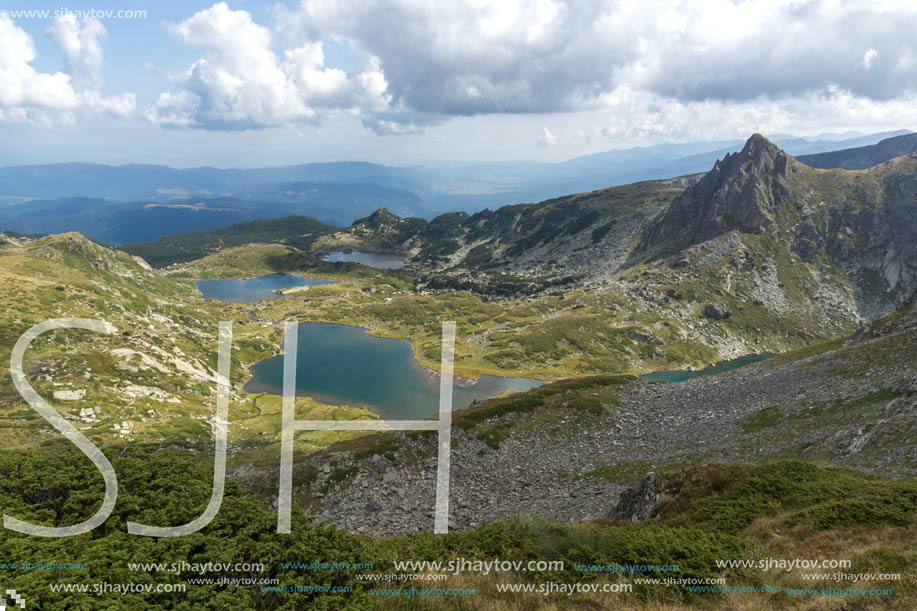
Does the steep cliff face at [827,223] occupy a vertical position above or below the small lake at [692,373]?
above

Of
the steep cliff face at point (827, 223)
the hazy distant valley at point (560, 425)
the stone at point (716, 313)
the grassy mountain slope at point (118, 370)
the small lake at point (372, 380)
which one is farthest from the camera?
the steep cliff face at point (827, 223)

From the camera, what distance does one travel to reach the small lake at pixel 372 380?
92250 mm

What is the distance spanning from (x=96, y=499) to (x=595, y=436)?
43.8 metres

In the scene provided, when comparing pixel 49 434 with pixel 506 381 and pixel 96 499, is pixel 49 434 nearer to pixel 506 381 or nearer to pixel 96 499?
pixel 96 499

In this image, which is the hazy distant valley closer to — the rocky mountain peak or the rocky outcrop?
the rocky outcrop

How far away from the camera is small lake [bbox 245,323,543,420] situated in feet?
303

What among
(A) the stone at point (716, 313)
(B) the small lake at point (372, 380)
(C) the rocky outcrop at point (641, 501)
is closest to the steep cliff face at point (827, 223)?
(A) the stone at point (716, 313)

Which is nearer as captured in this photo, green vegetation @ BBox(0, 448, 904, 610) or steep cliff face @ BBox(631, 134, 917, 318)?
green vegetation @ BBox(0, 448, 904, 610)

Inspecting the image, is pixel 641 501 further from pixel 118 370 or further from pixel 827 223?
pixel 827 223

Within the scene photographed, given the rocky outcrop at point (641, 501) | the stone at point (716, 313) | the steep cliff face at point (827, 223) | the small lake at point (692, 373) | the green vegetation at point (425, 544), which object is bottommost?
the small lake at point (692, 373)

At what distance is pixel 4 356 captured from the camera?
56.3 meters

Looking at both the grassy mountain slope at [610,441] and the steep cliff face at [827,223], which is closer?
the grassy mountain slope at [610,441]

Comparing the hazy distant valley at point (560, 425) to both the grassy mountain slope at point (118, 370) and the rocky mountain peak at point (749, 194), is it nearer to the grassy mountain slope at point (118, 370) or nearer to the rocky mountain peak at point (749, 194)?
the grassy mountain slope at point (118, 370)

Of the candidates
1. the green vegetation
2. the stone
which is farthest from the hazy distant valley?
the stone
